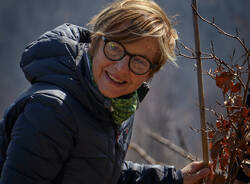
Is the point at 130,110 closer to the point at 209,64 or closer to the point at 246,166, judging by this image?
the point at 246,166

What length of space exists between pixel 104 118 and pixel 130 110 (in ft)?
0.36

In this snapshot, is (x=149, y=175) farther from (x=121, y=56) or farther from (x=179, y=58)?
(x=179, y=58)

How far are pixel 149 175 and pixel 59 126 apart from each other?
57cm

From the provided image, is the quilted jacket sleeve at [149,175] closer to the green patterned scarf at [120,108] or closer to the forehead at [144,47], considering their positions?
the green patterned scarf at [120,108]

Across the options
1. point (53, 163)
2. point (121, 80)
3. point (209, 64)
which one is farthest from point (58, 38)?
point (209, 64)

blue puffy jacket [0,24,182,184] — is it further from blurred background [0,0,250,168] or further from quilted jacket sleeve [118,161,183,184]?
blurred background [0,0,250,168]

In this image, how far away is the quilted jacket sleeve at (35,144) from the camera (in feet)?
3.44

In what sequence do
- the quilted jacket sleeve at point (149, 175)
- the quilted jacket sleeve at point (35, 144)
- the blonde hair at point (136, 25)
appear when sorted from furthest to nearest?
the quilted jacket sleeve at point (149, 175), the blonde hair at point (136, 25), the quilted jacket sleeve at point (35, 144)

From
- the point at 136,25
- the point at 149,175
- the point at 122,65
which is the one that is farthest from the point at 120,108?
the point at 149,175

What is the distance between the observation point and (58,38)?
4.10 feet

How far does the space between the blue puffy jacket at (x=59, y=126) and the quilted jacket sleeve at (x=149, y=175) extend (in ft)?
0.66

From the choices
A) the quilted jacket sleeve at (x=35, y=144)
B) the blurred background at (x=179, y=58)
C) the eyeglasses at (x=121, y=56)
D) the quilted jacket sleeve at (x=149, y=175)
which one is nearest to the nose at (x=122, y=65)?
the eyeglasses at (x=121, y=56)

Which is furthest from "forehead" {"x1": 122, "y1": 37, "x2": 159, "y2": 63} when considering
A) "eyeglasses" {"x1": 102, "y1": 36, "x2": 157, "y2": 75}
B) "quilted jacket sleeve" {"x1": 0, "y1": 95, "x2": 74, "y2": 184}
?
"quilted jacket sleeve" {"x1": 0, "y1": 95, "x2": 74, "y2": 184}

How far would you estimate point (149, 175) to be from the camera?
1522 mm
